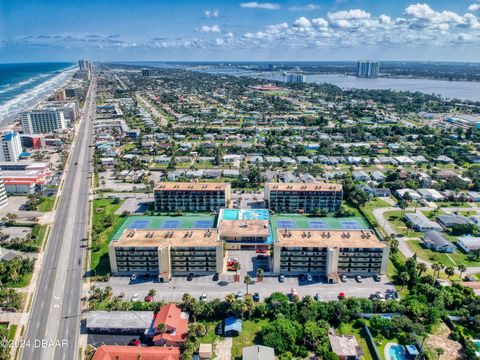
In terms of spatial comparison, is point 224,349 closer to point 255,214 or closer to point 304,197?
point 255,214

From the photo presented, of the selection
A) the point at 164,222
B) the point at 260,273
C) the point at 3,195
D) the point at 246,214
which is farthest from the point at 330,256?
the point at 3,195

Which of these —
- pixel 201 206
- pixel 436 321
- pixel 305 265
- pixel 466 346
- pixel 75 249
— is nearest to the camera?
pixel 466 346

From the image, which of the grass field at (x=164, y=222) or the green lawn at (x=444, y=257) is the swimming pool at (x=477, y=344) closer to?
the green lawn at (x=444, y=257)

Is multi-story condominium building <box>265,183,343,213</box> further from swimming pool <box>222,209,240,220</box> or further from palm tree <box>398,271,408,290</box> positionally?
palm tree <box>398,271,408,290</box>

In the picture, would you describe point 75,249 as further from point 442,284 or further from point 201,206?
point 442,284

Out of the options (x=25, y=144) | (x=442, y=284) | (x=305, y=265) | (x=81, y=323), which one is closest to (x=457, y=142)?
(x=442, y=284)

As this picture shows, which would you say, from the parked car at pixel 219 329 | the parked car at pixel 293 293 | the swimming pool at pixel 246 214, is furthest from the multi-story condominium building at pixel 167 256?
the swimming pool at pixel 246 214

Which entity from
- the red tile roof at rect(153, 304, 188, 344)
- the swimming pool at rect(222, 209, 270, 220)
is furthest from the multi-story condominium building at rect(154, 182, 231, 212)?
the red tile roof at rect(153, 304, 188, 344)
